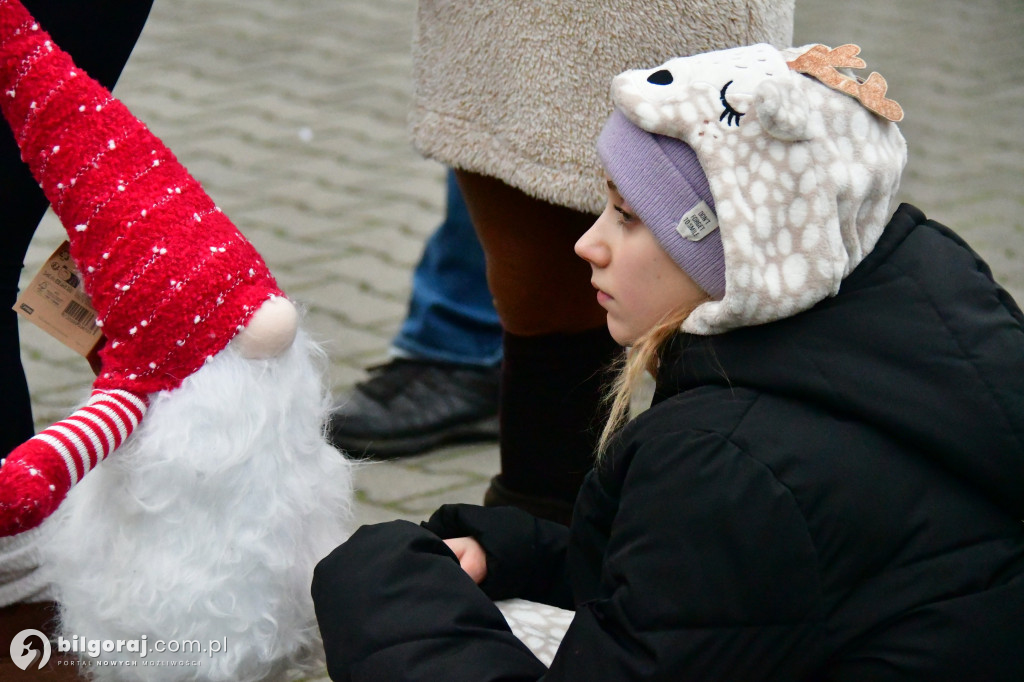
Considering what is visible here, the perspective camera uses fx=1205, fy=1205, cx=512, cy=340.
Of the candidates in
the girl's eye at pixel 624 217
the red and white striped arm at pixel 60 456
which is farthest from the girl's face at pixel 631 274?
the red and white striped arm at pixel 60 456

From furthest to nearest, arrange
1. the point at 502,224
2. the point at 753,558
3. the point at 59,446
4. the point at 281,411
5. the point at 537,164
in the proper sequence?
the point at 502,224
the point at 537,164
the point at 281,411
the point at 59,446
the point at 753,558

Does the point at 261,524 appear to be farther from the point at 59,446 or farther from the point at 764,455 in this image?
the point at 764,455

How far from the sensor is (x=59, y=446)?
1.34 m

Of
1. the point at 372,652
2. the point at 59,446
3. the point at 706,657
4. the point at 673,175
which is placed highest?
the point at 673,175

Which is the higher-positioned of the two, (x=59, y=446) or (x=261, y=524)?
(x=59, y=446)

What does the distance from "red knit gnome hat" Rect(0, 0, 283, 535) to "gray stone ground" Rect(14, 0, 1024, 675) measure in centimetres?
87

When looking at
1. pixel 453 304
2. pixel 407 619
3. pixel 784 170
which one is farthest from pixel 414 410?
pixel 784 170

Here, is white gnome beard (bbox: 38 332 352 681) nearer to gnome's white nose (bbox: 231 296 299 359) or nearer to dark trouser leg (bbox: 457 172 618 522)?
gnome's white nose (bbox: 231 296 299 359)

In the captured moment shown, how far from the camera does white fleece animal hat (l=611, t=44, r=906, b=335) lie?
128 cm

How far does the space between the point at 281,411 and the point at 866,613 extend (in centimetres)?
71

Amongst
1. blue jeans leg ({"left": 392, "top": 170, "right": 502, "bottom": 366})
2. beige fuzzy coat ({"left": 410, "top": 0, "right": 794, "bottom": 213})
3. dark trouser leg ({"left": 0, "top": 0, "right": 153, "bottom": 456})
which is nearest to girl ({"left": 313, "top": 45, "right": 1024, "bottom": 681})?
beige fuzzy coat ({"left": 410, "top": 0, "right": 794, "bottom": 213})

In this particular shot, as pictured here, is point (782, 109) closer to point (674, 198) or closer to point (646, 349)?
point (674, 198)

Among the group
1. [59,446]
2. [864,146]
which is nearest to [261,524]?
[59,446]

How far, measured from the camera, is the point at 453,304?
2.78 m
